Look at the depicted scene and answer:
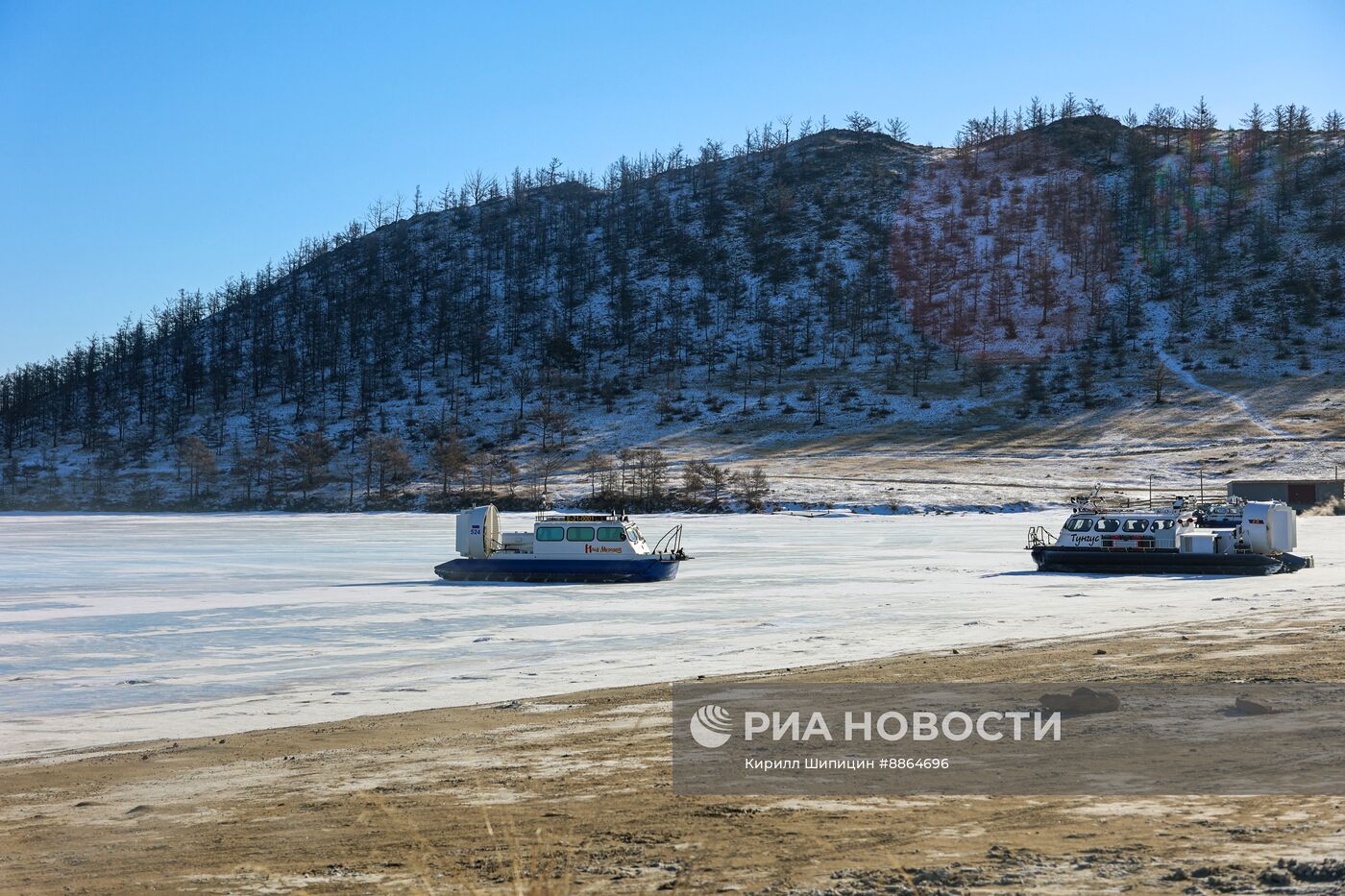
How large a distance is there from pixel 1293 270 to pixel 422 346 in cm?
11608

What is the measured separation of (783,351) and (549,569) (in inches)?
4341

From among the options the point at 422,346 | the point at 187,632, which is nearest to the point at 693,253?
the point at 422,346

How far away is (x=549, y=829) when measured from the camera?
9.16 m

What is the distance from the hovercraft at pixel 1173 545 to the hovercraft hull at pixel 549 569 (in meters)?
13.8

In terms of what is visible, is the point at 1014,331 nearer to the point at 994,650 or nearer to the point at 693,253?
the point at 693,253

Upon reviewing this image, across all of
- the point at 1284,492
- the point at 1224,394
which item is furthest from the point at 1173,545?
the point at 1224,394

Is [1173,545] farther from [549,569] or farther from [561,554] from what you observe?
[549,569]

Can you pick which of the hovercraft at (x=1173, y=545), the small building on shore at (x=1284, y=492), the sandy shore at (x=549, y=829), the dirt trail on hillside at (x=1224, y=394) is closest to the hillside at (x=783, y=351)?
the dirt trail on hillside at (x=1224, y=394)

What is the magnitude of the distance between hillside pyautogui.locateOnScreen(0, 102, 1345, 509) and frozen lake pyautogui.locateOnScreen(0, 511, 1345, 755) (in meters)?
41.1

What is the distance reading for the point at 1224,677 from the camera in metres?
14.8

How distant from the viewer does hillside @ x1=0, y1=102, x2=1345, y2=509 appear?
100375 mm

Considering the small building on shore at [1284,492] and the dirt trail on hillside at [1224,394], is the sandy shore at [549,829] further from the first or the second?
the dirt trail on hillside at [1224,394]

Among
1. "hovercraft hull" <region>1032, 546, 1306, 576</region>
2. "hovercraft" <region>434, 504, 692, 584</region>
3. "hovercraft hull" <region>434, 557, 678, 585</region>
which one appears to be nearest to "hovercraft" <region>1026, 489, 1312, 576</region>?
"hovercraft hull" <region>1032, 546, 1306, 576</region>

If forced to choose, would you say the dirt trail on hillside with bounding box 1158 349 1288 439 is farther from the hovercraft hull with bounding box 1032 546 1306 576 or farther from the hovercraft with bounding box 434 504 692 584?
the hovercraft with bounding box 434 504 692 584
